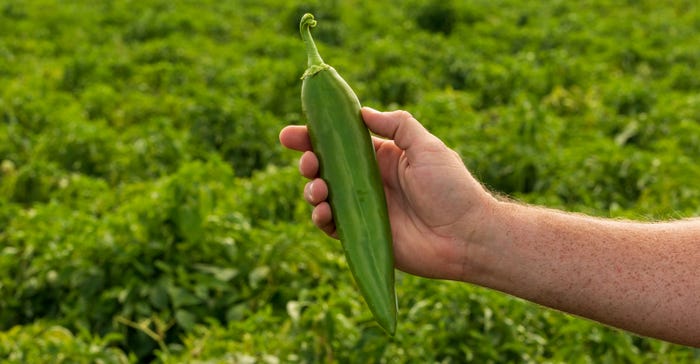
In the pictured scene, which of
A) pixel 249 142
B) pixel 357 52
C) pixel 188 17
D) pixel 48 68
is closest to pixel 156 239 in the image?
pixel 249 142

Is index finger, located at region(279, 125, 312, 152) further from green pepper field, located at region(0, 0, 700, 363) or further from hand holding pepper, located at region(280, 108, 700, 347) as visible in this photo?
green pepper field, located at region(0, 0, 700, 363)

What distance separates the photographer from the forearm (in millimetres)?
2684

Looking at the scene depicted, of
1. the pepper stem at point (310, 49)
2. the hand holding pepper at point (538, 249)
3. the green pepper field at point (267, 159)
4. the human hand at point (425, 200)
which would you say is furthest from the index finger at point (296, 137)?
the green pepper field at point (267, 159)

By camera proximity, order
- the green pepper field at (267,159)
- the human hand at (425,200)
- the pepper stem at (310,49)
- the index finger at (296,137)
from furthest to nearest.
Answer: the green pepper field at (267,159) → the index finger at (296,137) → the human hand at (425,200) → the pepper stem at (310,49)

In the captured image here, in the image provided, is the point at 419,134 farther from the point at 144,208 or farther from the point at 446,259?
the point at 144,208

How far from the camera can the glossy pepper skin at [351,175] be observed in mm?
2701

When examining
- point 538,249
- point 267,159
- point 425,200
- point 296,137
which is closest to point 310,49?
point 296,137

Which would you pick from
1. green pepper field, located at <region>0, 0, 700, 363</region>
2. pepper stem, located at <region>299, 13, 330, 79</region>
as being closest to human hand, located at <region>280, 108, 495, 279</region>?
pepper stem, located at <region>299, 13, 330, 79</region>

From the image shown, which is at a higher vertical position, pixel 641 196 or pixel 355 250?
pixel 355 250

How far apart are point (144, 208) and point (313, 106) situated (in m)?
2.87

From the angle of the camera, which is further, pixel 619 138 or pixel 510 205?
pixel 619 138

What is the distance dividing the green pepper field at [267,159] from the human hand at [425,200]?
115 cm

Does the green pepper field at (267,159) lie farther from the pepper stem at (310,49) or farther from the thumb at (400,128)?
the pepper stem at (310,49)

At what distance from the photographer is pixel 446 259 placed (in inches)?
111
